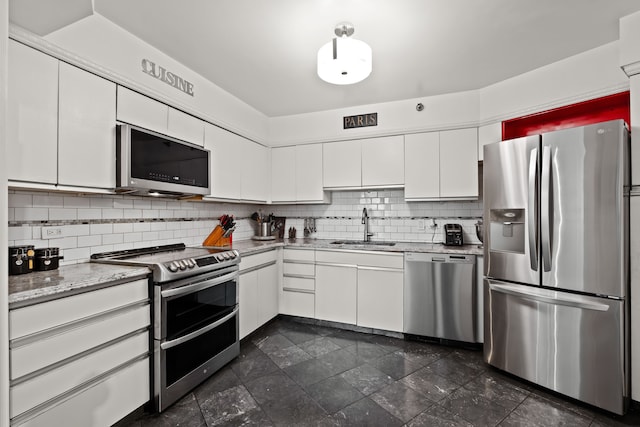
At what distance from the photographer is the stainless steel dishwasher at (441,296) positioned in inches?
112

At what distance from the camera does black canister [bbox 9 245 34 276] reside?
5.31ft

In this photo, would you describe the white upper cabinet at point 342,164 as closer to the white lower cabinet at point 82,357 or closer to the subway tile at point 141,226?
the subway tile at point 141,226

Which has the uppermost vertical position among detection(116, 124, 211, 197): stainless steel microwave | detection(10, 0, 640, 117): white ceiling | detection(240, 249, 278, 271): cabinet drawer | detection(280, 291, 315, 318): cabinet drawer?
detection(10, 0, 640, 117): white ceiling

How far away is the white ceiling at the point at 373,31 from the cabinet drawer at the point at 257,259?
172 centimetres

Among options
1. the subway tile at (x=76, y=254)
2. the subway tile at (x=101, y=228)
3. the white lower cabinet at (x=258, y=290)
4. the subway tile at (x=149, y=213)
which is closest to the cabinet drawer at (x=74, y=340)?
the subway tile at (x=76, y=254)

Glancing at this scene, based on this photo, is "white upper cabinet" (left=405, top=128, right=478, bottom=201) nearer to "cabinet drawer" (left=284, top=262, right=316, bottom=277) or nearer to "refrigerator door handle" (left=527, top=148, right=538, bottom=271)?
"refrigerator door handle" (left=527, top=148, right=538, bottom=271)

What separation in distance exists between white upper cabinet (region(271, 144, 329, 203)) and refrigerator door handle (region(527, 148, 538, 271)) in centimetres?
216

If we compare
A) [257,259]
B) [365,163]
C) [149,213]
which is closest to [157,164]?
[149,213]

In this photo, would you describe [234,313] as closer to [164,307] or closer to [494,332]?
[164,307]

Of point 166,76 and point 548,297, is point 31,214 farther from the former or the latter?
point 548,297

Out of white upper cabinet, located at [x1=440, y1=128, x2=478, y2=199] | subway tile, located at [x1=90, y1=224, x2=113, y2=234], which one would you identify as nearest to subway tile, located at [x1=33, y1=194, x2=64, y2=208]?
subway tile, located at [x1=90, y1=224, x2=113, y2=234]

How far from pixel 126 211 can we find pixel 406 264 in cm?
256

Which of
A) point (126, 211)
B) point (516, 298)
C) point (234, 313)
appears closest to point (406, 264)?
point (516, 298)

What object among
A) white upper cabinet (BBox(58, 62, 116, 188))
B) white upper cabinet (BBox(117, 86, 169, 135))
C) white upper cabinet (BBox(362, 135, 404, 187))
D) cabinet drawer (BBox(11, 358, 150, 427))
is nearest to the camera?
cabinet drawer (BBox(11, 358, 150, 427))
